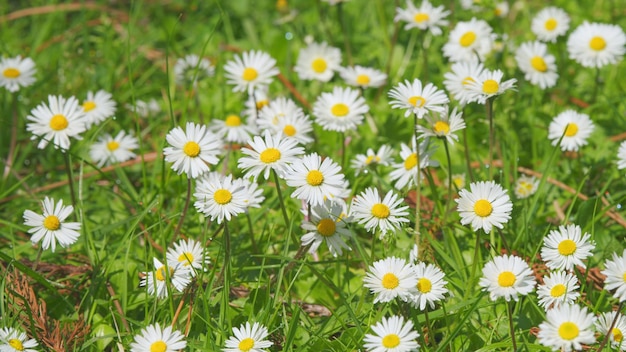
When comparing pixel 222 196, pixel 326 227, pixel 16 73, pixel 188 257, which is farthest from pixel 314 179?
pixel 16 73

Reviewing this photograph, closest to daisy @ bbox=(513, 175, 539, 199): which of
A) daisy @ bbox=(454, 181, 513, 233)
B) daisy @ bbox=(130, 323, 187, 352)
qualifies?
daisy @ bbox=(454, 181, 513, 233)

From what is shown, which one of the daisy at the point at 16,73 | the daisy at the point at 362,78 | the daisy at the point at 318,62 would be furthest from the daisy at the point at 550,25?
the daisy at the point at 16,73

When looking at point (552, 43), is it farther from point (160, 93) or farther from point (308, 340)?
point (308, 340)

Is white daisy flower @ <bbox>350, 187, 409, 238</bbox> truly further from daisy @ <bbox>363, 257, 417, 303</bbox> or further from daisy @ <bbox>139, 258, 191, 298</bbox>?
daisy @ <bbox>139, 258, 191, 298</bbox>

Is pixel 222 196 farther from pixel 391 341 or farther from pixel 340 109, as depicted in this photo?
pixel 340 109

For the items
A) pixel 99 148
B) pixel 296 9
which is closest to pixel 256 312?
pixel 99 148
